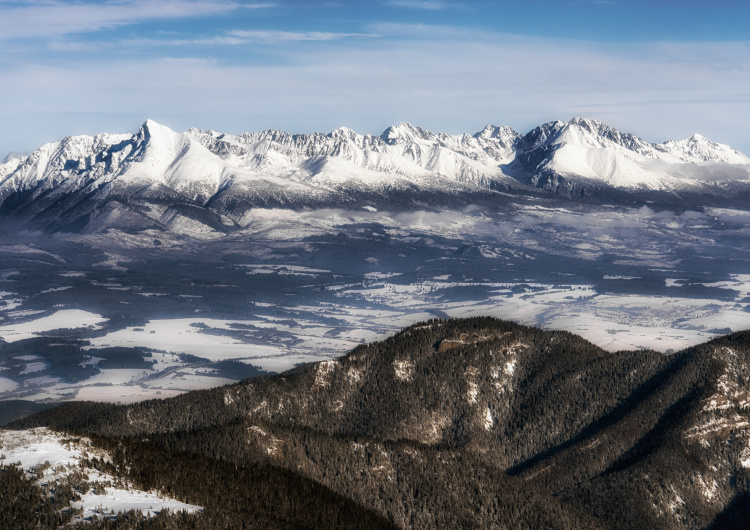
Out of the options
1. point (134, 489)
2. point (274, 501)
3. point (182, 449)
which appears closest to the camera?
point (134, 489)

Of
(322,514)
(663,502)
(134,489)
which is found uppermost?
(134,489)

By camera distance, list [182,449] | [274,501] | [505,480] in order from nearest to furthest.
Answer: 1. [274,501]
2. [182,449]
3. [505,480]

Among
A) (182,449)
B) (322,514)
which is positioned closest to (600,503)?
(322,514)

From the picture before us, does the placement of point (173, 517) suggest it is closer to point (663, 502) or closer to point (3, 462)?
point (3, 462)

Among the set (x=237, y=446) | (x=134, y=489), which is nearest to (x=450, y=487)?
(x=237, y=446)

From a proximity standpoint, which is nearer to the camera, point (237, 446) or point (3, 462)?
point (3, 462)

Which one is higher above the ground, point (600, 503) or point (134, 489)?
point (134, 489)
